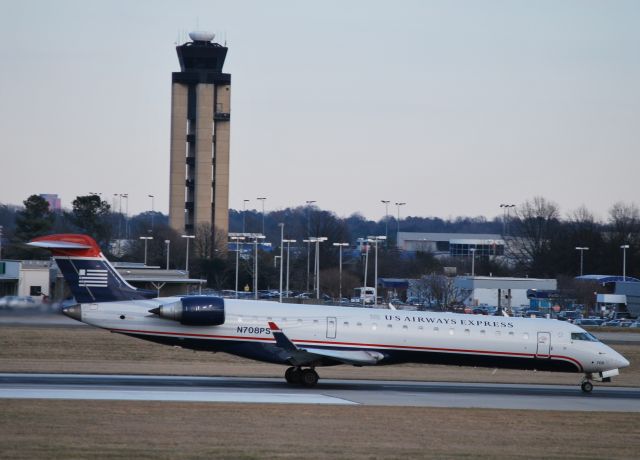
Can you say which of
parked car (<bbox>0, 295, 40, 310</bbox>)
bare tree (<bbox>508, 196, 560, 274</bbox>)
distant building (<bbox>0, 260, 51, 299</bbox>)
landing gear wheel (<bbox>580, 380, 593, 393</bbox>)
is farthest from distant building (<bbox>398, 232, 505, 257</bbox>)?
parked car (<bbox>0, 295, 40, 310</bbox>)

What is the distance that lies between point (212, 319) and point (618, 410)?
37.0 ft

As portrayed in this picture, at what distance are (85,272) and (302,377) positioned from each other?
6.89 meters

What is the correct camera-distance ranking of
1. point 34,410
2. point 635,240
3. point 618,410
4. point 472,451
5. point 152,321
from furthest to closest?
point 635,240 < point 152,321 < point 618,410 < point 34,410 < point 472,451

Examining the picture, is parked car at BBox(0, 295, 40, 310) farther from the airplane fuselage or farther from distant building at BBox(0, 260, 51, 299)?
distant building at BBox(0, 260, 51, 299)

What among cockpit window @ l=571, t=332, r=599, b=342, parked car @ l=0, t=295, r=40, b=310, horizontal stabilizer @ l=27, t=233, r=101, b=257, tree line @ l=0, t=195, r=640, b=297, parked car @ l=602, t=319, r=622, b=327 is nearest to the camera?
horizontal stabilizer @ l=27, t=233, r=101, b=257

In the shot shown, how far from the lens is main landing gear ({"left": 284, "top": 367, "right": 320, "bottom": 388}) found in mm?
29484

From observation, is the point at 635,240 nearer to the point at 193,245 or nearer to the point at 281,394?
the point at 193,245

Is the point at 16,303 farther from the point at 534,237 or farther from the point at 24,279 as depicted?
the point at 534,237

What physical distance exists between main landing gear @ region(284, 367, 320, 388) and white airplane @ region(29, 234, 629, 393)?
0.03 metres

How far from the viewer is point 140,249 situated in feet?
348

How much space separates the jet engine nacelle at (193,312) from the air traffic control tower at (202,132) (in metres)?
76.5

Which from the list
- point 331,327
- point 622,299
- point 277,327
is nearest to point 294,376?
point 277,327

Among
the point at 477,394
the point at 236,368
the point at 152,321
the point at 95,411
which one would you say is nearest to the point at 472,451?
the point at 95,411

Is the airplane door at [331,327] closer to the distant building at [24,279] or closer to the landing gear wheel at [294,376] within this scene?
the landing gear wheel at [294,376]
